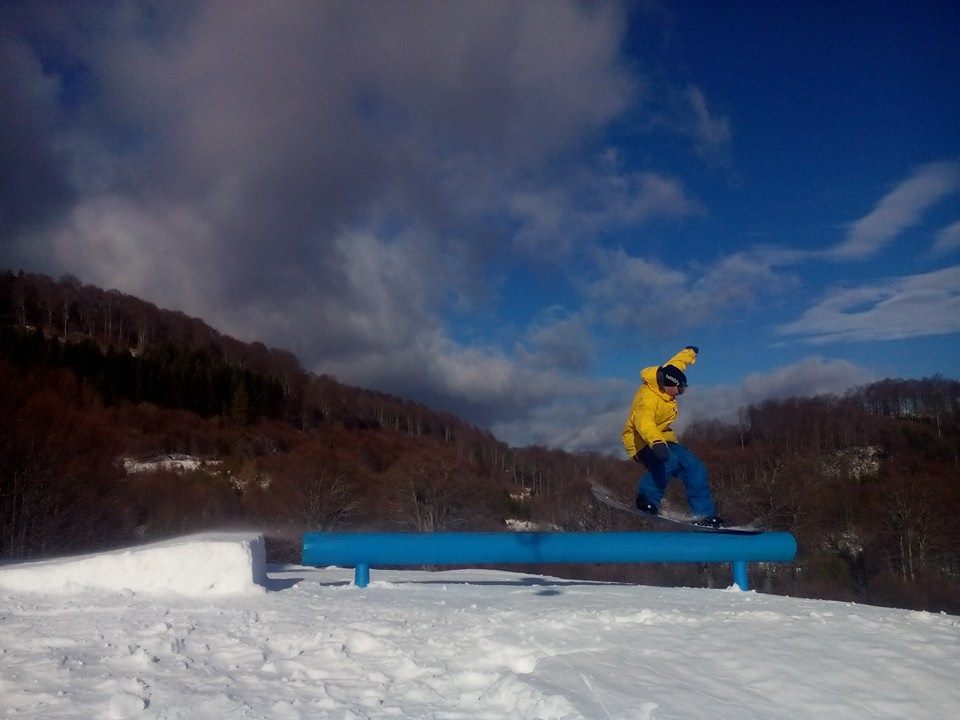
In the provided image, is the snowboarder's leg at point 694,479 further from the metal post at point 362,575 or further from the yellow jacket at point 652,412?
the metal post at point 362,575

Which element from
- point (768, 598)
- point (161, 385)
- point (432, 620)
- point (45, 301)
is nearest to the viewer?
point (432, 620)

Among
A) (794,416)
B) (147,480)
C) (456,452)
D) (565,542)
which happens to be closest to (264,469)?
(147,480)

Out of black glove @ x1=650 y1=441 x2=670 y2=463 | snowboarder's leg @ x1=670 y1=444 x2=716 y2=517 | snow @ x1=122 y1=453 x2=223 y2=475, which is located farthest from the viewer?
snow @ x1=122 y1=453 x2=223 y2=475

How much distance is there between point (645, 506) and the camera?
9.91 metres

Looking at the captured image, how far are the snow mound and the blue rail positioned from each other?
184cm

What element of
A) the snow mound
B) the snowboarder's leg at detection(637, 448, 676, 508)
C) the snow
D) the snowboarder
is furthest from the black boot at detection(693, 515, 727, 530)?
the snow

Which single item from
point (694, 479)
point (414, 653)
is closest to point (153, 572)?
point (414, 653)

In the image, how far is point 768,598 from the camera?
8523 mm

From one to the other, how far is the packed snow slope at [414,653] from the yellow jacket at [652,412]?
256 centimetres

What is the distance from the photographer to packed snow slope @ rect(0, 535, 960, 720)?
4219 millimetres

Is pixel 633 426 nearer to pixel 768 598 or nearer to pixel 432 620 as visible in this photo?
pixel 768 598

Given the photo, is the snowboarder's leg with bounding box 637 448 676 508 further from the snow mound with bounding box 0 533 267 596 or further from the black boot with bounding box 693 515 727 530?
the snow mound with bounding box 0 533 267 596

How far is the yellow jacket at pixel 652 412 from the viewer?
31.7ft

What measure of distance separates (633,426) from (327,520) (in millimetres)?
49625
